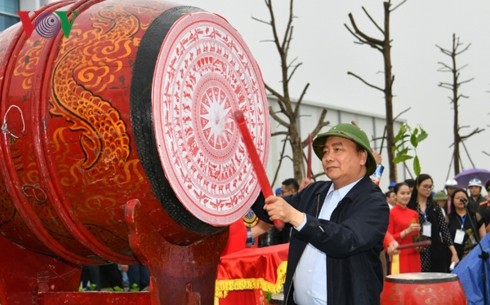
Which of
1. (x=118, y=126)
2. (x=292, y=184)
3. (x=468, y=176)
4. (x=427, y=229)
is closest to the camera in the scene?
(x=118, y=126)

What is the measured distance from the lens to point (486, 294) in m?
4.98

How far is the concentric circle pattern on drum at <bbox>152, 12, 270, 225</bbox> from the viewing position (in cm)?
234

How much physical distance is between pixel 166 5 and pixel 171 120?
473mm

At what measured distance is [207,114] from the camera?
2482 millimetres

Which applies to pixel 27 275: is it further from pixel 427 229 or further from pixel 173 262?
pixel 427 229

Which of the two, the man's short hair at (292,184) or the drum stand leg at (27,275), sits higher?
the man's short hair at (292,184)

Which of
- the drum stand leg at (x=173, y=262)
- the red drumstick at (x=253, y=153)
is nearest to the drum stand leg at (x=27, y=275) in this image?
the drum stand leg at (x=173, y=262)

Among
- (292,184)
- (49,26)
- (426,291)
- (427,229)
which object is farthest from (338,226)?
(292,184)

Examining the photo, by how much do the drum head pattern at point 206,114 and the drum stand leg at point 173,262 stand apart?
0.12 m

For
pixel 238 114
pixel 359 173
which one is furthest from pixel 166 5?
pixel 359 173

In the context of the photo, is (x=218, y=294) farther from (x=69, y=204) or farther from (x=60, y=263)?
(x=69, y=204)

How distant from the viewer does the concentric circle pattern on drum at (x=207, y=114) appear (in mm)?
2340

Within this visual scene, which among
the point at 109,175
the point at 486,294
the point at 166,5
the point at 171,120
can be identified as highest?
the point at 166,5

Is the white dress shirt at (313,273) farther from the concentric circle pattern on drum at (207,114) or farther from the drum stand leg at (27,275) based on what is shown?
the drum stand leg at (27,275)
